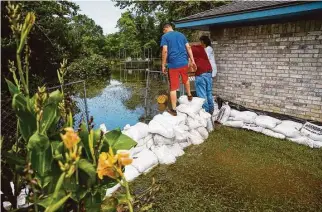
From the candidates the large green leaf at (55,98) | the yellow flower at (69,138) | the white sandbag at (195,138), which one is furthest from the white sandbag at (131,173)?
the yellow flower at (69,138)

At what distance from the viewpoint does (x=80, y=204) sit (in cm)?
127

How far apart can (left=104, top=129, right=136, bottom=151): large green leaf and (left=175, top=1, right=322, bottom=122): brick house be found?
16.3 ft

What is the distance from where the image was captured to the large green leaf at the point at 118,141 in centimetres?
133

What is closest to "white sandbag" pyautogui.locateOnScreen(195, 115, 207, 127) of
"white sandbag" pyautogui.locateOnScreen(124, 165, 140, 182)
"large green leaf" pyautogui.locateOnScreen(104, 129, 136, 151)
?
"white sandbag" pyautogui.locateOnScreen(124, 165, 140, 182)

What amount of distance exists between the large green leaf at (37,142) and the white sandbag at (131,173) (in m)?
2.76

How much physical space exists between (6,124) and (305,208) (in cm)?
374

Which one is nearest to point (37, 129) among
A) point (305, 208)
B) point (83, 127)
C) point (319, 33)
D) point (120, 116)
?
point (83, 127)

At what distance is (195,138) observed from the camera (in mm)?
5117

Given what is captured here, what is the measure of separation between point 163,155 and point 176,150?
1.26ft

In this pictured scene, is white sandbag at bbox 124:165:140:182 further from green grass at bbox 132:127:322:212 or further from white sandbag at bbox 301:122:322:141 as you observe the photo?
white sandbag at bbox 301:122:322:141

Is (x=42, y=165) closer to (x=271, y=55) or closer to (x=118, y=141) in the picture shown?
(x=118, y=141)

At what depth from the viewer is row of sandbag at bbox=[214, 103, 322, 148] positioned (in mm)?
5195

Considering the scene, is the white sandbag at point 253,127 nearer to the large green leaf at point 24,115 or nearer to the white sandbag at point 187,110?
the white sandbag at point 187,110

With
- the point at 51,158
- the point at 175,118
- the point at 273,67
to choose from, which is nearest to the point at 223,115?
the point at 273,67
